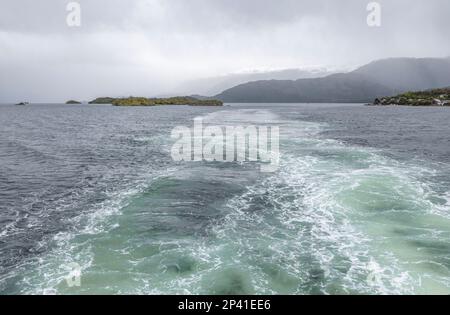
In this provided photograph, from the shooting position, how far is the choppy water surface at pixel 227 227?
15578 mm

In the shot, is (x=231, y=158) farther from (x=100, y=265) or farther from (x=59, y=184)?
(x=100, y=265)

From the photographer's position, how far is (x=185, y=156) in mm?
42750

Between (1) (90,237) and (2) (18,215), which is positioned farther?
(2) (18,215)

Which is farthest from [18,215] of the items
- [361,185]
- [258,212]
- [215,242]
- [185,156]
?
[361,185]

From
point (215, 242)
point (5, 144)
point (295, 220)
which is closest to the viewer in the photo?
point (215, 242)

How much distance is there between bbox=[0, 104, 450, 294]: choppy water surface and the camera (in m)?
15.6

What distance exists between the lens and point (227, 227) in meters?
21.2
